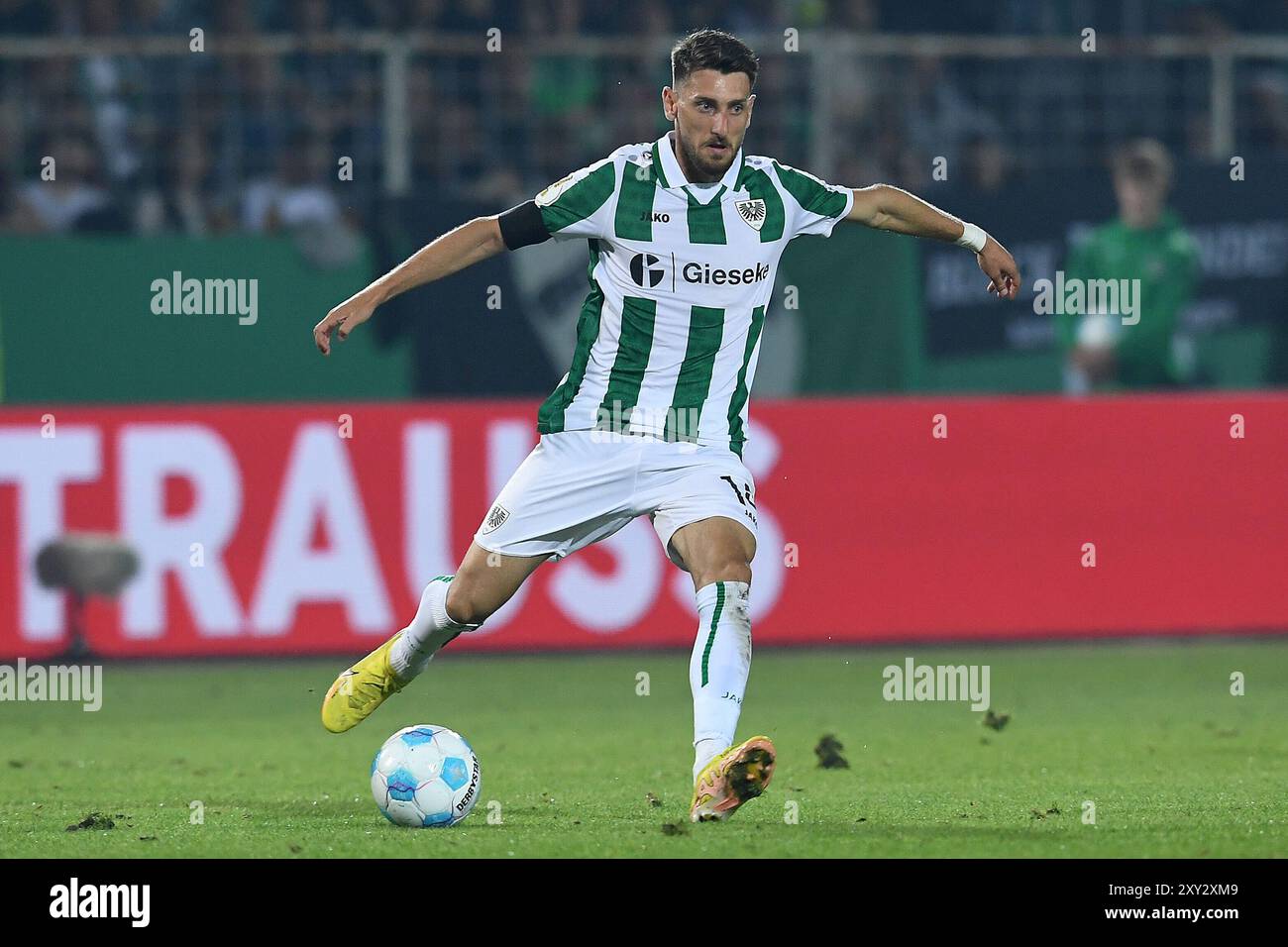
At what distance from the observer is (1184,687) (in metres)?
10.8

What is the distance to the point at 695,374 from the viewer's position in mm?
7199

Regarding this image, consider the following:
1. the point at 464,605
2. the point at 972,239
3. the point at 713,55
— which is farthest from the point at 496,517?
the point at 972,239

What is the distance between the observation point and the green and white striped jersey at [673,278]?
7.10m

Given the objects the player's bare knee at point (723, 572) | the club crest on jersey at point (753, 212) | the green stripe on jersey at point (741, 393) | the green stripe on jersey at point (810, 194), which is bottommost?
the player's bare knee at point (723, 572)

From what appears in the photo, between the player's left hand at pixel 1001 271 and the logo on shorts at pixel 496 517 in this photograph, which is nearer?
the logo on shorts at pixel 496 517

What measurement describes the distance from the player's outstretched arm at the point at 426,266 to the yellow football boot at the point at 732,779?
5.58ft

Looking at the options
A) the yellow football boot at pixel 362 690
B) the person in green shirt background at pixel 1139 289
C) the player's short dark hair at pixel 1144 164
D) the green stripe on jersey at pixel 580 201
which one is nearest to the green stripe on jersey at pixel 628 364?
the green stripe on jersey at pixel 580 201

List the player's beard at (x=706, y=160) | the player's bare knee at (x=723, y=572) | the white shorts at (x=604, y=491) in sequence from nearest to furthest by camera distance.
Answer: the player's bare knee at (x=723, y=572) < the player's beard at (x=706, y=160) < the white shorts at (x=604, y=491)

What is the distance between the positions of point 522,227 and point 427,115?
679 cm

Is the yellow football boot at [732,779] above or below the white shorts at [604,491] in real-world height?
below

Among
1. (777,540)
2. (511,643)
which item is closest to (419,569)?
(511,643)

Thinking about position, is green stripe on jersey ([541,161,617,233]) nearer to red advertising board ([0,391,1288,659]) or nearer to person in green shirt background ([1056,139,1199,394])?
red advertising board ([0,391,1288,659])

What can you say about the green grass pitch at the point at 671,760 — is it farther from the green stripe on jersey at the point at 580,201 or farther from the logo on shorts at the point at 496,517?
the green stripe on jersey at the point at 580,201

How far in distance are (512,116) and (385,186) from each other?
88 centimetres
